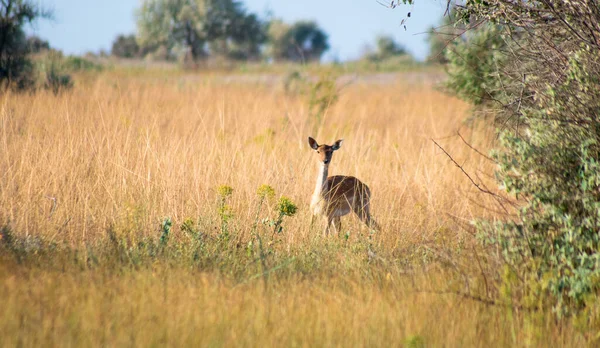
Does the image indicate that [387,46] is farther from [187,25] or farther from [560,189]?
[560,189]

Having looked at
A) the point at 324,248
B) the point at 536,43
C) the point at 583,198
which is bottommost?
the point at 324,248

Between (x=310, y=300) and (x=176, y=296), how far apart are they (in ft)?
2.74

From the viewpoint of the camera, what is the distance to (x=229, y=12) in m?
48.0

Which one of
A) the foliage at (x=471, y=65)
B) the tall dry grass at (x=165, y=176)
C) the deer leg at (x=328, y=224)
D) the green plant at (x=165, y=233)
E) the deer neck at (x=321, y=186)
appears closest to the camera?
the green plant at (x=165, y=233)

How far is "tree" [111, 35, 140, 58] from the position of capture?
195 ft

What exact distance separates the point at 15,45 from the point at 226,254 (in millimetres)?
11579

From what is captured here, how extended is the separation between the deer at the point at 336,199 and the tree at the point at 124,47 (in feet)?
180

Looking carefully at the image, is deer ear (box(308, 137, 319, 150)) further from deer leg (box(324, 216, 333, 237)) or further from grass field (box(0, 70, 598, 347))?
deer leg (box(324, 216, 333, 237))

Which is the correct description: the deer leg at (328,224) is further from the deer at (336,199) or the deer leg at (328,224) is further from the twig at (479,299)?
the twig at (479,299)

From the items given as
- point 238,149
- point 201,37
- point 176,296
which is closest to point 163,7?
point 201,37

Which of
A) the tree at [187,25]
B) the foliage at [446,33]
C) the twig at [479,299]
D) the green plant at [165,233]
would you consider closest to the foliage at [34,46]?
the foliage at [446,33]

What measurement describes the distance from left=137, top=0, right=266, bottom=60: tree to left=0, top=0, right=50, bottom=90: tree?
29.4 metres

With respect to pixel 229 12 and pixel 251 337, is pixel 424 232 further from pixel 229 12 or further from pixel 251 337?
pixel 229 12

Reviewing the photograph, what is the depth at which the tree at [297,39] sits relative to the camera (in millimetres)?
61309
